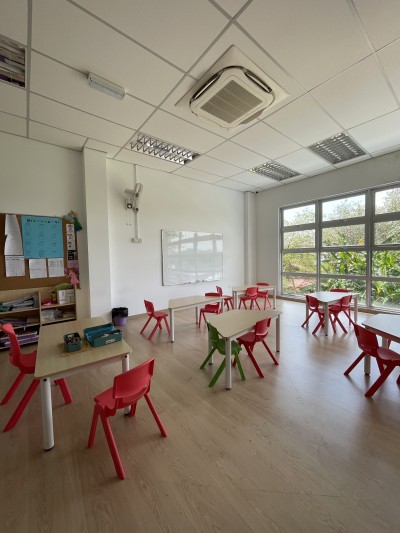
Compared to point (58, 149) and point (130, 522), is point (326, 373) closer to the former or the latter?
point (130, 522)

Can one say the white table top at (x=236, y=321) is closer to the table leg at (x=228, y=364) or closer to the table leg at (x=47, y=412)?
the table leg at (x=228, y=364)

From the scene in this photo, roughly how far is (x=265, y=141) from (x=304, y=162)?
1.60 metres

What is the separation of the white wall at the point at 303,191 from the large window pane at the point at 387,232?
90cm

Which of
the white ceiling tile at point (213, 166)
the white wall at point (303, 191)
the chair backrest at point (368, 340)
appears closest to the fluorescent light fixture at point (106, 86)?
the white ceiling tile at point (213, 166)

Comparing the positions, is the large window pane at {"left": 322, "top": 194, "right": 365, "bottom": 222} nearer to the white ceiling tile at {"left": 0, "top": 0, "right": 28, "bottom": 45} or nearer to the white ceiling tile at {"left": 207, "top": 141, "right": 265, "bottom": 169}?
the white ceiling tile at {"left": 207, "top": 141, "right": 265, "bottom": 169}

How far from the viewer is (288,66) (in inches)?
95.1

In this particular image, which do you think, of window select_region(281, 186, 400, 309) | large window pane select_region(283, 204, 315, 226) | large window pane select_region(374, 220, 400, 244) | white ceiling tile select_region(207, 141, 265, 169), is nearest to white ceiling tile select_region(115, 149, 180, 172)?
white ceiling tile select_region(207, 141, 265, 169)

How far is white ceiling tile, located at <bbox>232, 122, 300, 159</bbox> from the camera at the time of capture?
368cm

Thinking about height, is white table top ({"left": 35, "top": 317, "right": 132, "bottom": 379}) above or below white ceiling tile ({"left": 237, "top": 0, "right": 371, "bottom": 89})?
below

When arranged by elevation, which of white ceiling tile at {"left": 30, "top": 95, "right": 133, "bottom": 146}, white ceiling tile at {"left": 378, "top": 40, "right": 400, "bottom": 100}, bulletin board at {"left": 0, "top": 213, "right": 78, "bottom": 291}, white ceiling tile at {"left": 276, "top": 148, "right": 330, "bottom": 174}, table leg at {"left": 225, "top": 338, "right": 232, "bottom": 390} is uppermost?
white ceiling tile at {"left": 276, "top": 148, "right": 330, "bottom": 174}

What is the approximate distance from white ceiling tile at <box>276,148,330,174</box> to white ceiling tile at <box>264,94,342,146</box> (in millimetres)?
599

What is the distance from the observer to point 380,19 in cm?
195

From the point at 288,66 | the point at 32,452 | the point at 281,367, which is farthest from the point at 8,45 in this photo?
the point at 281,367

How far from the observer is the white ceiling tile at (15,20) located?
1784mm
